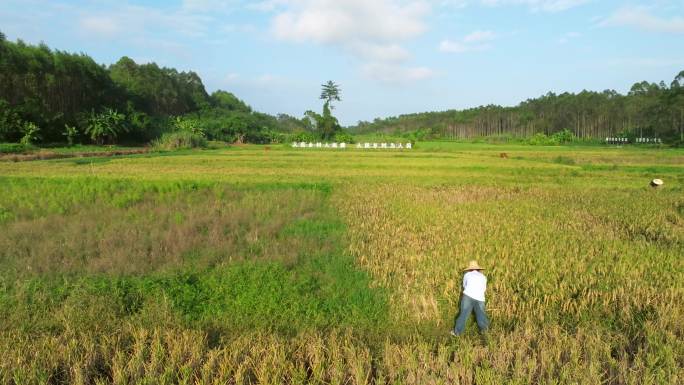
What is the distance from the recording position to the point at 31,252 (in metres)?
7.67

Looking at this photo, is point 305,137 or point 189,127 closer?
point 189,127

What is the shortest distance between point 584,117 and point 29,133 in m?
96.8

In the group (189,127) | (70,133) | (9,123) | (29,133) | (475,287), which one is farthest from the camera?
(189,127)

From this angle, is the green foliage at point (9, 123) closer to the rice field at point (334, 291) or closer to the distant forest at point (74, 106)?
the distant forest at point (74, 106)

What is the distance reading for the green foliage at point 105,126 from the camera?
4584 centimetres

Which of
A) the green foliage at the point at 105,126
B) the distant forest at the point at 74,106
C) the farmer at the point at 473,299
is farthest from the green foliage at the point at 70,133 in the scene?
the farmer at the point at 473,299

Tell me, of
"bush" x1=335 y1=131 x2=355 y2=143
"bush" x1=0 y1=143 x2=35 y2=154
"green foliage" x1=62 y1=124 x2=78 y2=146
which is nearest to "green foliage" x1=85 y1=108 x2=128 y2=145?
"green foliage" x1=62 y1=124 x2=78 y2=146

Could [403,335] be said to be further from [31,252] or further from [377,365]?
[31,252]

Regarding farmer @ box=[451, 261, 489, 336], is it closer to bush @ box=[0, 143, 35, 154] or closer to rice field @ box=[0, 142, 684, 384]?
rice field @ box=[0, 142, 684, 384]

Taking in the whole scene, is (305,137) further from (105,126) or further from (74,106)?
(74,106)

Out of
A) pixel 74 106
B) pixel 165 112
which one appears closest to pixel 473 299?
pixel 74 106

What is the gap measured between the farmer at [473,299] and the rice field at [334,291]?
21cm

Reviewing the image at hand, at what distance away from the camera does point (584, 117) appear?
91.2m

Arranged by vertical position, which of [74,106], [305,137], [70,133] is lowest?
[305,137]
